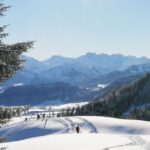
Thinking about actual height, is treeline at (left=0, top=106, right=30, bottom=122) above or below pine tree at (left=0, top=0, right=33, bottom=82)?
below

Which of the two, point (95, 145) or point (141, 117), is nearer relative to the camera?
point (95, 145)

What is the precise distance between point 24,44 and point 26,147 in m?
26.2

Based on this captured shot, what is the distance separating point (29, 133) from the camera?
12975cm

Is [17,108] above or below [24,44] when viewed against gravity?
below

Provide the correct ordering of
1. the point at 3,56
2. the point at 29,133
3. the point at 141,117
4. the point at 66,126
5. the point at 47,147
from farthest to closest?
the point at 141,117 < the point at 29,133 < the point at 66,126 < the point at 47,147 < the point at 3,56

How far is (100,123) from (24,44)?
10232 cm

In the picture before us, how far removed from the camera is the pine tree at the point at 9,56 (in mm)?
14301

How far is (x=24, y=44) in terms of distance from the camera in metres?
15.0

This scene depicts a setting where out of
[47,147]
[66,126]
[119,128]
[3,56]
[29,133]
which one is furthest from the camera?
[29,133]

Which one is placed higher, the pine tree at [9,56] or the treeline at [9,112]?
the pine tree at [9,56]

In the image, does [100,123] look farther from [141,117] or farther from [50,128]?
[141,117]

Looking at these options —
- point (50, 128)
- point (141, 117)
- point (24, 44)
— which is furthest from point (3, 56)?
point (141, 117)

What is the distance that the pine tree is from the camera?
46.9 feet

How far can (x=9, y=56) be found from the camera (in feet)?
47.3
